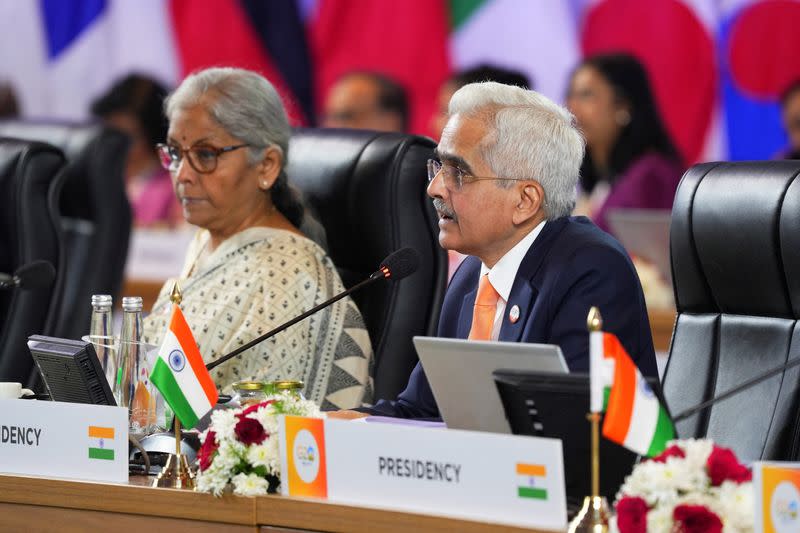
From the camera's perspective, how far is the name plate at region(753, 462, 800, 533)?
153 centimetres

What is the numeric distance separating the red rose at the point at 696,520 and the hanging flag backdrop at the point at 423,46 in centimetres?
333

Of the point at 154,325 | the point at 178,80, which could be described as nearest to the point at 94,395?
the point at 154,325

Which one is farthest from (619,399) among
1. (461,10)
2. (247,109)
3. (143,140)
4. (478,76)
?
(143,140)

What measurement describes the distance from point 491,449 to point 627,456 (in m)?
0.23

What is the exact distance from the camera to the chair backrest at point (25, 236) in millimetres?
3453

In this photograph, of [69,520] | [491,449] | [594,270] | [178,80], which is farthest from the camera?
[178,80]

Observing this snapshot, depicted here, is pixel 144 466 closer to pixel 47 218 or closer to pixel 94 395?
pixel 94 395

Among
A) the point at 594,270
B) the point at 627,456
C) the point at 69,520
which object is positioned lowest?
the point at 69,520

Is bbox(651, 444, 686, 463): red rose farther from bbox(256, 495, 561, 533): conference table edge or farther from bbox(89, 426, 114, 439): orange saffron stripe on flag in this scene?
bbox(89, 426, 114, 439): orange saffron stripe on flag

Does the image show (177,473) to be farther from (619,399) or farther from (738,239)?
(738,239)

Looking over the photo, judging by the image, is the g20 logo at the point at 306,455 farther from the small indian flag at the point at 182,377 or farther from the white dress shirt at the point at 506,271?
the white dress shirt at the point at 506,271

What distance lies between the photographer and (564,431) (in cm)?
174

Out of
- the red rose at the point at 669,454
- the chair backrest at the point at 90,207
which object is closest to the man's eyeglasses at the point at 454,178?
the red rose at the point at 669,454

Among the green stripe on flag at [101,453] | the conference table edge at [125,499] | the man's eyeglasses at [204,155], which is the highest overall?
the man's eyeglasses at [204,155]
